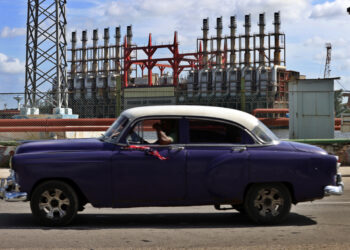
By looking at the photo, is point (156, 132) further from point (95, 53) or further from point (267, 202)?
point (95, 53)

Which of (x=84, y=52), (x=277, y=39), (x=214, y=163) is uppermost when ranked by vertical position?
(x=84, y=52)

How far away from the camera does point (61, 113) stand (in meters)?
25.7

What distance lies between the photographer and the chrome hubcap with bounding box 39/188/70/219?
6812 mm

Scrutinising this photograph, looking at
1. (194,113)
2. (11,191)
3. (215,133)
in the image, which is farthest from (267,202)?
(11,191)

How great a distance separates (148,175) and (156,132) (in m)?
0.58

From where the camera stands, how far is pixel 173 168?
22.6 ft

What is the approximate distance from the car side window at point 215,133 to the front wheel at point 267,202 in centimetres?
63

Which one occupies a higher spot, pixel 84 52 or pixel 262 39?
pixel 84 52

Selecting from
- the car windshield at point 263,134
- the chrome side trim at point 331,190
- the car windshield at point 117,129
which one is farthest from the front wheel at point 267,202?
the car windshield at point 117,129

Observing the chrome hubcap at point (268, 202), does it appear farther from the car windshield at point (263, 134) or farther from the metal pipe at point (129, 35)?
the metal pipe at point (129, 35)

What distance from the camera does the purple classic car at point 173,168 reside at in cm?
683

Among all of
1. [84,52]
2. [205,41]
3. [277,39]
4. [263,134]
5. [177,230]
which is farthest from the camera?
[84,52]

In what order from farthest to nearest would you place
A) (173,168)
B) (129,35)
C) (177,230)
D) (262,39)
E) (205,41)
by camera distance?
(129,35) → (205,41) → (262,39) → (173,168) → (177,230)

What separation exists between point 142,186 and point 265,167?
1.54 meters
